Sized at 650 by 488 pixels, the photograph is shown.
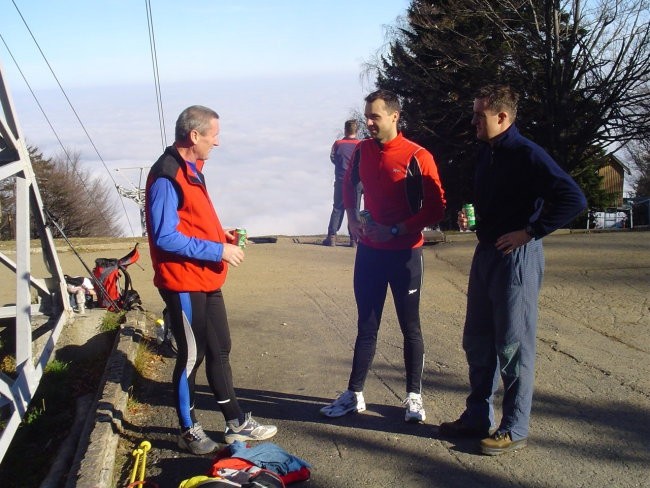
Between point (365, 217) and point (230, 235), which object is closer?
point (230, 235)

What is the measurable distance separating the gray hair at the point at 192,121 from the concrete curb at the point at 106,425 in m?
1.79

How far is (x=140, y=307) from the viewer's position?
7.69 metres

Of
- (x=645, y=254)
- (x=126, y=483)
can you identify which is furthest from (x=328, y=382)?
(x=645, y=254)

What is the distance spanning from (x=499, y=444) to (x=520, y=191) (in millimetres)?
1423

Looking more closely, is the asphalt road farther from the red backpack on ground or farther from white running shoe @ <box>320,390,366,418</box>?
the red backpack on ground

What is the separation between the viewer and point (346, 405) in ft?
15.5

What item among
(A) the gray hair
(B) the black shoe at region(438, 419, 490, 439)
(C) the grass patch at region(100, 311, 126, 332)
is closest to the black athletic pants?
(A) the gray hair

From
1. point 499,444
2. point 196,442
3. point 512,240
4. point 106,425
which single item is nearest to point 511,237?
point 512,240

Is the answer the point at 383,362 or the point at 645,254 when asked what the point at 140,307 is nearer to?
the point at 383,362

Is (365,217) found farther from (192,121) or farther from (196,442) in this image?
(196,442)

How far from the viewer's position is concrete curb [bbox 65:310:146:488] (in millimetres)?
3767

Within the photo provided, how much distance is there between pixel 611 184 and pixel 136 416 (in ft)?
196

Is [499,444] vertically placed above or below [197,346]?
below

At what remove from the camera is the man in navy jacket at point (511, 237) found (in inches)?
153
